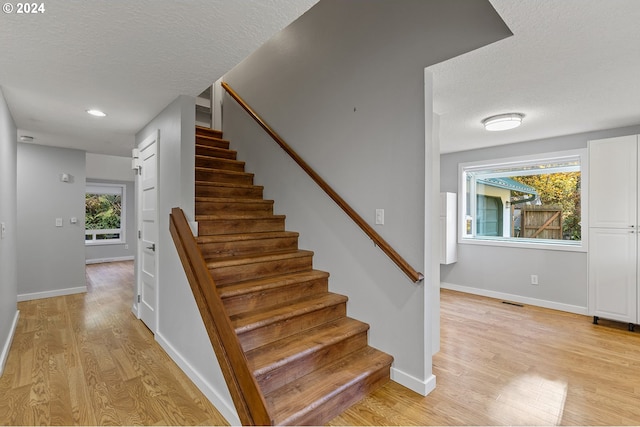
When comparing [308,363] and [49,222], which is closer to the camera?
[308,363]

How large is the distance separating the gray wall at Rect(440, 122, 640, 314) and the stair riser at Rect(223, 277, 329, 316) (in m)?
2.96

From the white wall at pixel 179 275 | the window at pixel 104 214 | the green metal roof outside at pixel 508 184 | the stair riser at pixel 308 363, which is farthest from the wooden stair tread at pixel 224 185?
the window at pixel 104 214

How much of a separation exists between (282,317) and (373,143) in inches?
57.5

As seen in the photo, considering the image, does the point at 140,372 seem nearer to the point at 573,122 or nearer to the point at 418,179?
the point at 418,179

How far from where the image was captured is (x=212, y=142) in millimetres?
4090

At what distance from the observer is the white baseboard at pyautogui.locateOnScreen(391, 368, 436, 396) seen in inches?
79.3

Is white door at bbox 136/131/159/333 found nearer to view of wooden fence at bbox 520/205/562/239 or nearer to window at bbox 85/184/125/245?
view of wooden fence at bbox 520/205/562/239

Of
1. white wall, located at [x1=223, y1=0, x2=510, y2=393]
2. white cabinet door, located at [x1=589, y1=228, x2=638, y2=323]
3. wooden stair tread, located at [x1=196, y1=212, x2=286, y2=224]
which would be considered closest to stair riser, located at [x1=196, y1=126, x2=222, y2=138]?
white wall, located at [x1=223, y1=0, x2=510, y2=393]

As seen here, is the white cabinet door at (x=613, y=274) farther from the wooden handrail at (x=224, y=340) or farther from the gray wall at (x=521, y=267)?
the wooden handrail at (x=224, y=340)

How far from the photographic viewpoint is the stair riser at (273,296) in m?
2.11

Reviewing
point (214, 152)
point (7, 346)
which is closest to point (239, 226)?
point (214, 152)

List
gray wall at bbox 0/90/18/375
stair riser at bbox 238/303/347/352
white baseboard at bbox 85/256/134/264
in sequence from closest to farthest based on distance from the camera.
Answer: stair riser at bbox 238/303/347/352 → gray wall at bbox 0/90/18/375 → white baseboard at bbox 85/256/134/264

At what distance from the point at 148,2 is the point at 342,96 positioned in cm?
162

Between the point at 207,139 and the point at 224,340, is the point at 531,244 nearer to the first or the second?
the point at 224,340
